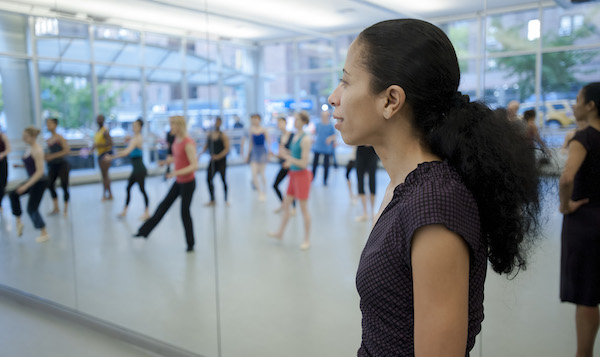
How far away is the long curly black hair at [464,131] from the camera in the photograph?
93 centimetres

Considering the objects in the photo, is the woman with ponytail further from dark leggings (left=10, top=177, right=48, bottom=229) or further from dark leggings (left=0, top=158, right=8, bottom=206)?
dark leggings (left=0, top=158, right=8, bottom=206)

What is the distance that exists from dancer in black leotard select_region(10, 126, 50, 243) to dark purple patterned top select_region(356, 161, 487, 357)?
428 cm

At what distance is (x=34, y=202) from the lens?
4.71 metres

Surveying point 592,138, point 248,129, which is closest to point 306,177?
point 248,129

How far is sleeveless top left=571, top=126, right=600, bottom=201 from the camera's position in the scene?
6.43ft

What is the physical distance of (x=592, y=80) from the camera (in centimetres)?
197

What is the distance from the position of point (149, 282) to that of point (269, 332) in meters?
1.44

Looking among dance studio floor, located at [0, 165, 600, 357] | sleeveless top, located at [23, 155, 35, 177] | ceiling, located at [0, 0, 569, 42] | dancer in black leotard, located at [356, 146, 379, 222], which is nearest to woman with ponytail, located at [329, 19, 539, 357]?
ceiling, located at [0, 0, 569, 42]

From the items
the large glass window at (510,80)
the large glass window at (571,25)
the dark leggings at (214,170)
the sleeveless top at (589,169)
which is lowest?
the dark leggings at (214,170)

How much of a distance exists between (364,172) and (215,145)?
3.73 feet

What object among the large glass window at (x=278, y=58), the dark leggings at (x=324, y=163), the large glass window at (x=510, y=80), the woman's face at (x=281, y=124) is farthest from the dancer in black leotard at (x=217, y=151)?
the large glass window at (x=510, y=80)

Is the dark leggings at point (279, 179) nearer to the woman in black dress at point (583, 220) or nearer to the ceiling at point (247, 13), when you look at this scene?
the ceiling at point (247, 13)

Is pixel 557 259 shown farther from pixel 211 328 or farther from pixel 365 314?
pixel 211 328

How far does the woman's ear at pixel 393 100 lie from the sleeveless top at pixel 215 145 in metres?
2.67
